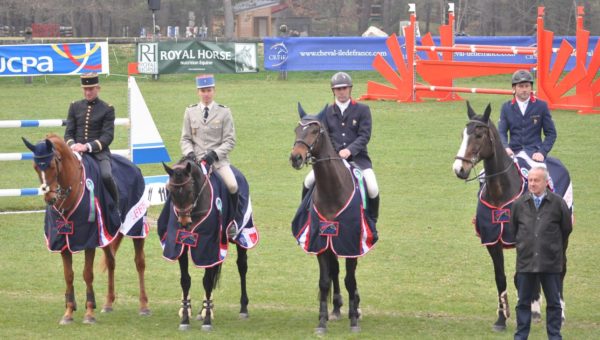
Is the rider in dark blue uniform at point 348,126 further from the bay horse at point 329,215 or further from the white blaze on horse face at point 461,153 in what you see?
the white blaze on horse face at point 461,153

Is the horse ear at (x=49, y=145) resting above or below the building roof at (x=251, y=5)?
below

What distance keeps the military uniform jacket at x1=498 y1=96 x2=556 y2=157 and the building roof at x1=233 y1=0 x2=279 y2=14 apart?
191ft

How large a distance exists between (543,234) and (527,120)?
2469mm

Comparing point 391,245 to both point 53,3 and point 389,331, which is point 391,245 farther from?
point 53,3

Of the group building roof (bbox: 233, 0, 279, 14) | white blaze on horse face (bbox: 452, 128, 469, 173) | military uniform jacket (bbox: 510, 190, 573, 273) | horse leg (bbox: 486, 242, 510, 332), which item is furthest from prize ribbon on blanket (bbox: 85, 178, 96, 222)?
building roof (bbox: 233, 0, 279, 14)

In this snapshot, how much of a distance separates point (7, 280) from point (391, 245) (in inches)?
219

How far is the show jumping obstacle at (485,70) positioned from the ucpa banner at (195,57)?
7.25 metres

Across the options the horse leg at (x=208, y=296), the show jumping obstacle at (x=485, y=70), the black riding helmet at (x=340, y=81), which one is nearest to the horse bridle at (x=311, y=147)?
the black riding helmet at (x=340, y=81)

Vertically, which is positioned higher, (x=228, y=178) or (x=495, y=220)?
(x=228, y=178)

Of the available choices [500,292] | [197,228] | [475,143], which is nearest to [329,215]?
[197,228]

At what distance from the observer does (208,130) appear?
1086 cm

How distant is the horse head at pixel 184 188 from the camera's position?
9789 mm

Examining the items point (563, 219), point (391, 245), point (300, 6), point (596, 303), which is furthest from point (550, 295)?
point (300, 6)

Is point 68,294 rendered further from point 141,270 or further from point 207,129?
point 207,129
